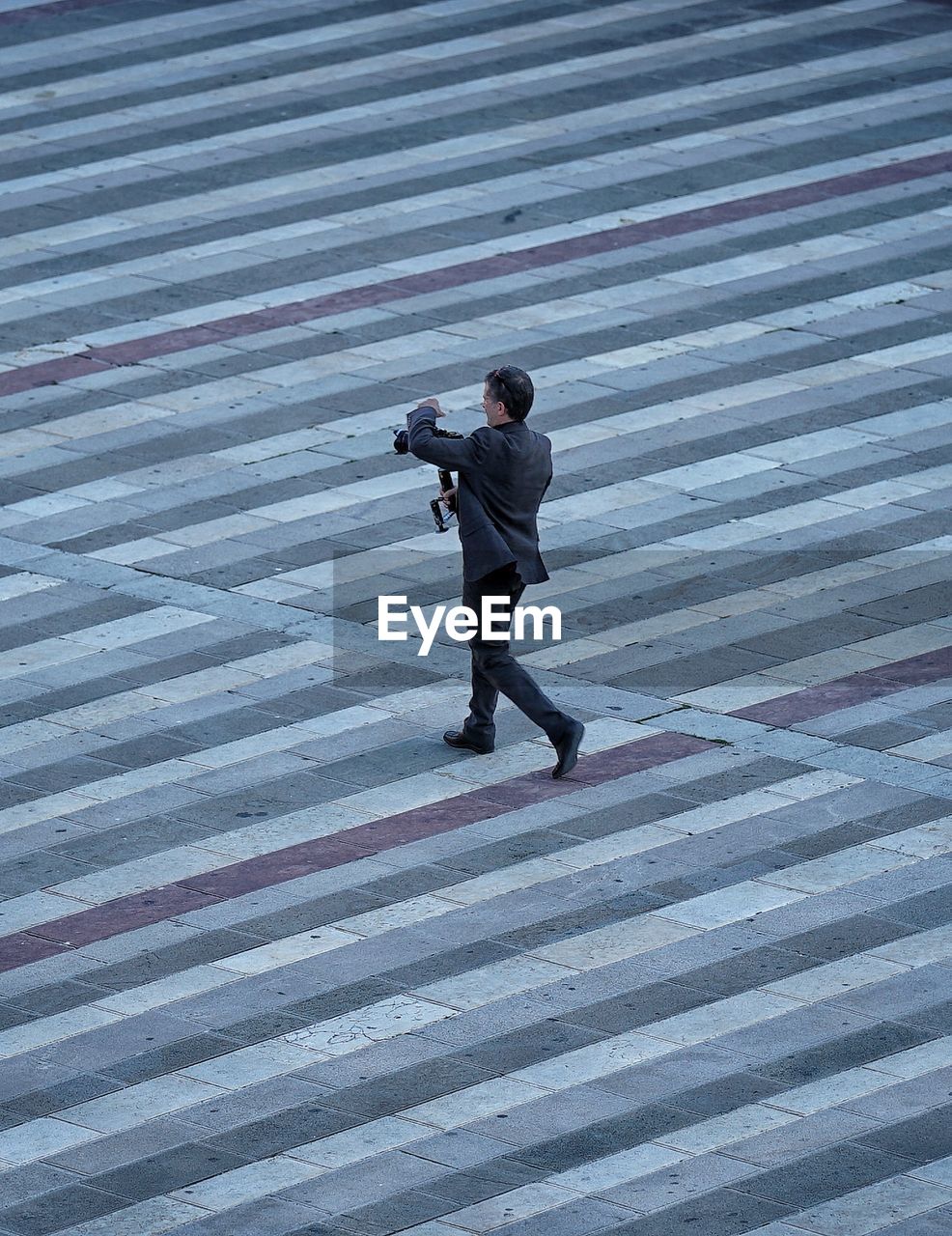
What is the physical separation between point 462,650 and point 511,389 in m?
2.13

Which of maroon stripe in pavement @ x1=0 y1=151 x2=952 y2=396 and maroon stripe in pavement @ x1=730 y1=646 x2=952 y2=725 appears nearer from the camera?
maroon stripe in pavement @ x1=730 y1=646 x2=952 y2=725

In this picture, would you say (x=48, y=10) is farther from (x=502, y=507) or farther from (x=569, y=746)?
(x=569, y=746)

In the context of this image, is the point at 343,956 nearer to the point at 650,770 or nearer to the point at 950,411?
the point at 650,770

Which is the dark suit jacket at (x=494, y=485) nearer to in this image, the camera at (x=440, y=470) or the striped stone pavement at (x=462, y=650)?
the camera at (x=440, y=470)

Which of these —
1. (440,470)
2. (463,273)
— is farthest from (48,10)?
(440,470)

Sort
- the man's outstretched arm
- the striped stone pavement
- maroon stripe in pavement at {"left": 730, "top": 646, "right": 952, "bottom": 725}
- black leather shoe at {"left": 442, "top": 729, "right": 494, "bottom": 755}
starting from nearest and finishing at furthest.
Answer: the striped stone pavement → the man's outstretched arm → black leather shoe at {"left": 442, "top": 729, "right": 494, "bottom": 755} → maroon stripe in pavement at {"left": 730, "top": 646, "right": 952, "bottom": 725}

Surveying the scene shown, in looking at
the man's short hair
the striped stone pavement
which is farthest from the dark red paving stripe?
the man's short hair

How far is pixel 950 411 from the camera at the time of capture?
15.2 metres

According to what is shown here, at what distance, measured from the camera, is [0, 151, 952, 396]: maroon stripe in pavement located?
16.2 metres

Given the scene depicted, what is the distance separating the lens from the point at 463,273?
17438mm

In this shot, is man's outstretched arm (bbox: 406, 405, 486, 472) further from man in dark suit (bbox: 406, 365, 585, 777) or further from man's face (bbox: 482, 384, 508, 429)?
man's face (bbox: 482, 384, 508, 429)

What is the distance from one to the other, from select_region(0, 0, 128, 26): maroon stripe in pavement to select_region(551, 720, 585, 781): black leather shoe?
1426cm

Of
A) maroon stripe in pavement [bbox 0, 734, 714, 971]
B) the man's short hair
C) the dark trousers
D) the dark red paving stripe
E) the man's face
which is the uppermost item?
the dark red paving stripe

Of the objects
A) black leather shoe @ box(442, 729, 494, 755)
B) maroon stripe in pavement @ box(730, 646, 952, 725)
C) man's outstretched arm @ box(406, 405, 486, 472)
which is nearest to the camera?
man's outstretched arm @ box(406, 405, 486, 472)
